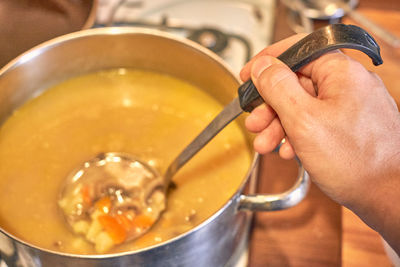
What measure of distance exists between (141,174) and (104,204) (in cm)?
9

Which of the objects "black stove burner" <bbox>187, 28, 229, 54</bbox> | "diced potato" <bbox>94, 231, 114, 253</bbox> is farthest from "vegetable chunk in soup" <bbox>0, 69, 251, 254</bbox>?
"black stove burner" <bbox>187, 28, 229, 54</bbox>

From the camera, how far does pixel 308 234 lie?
2.50 feet

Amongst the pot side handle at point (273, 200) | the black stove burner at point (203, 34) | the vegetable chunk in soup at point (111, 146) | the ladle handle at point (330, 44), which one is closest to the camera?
the ladle handle at point (330, 44)

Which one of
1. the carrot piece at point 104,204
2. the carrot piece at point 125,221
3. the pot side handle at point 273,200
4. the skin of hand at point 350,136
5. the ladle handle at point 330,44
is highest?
the ladle handle at point 330,44

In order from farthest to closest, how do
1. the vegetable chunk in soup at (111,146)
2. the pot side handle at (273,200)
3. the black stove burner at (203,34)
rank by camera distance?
the black stove burner at (203,34) < the vegetable chunk in soup at (111,146) < the pot side handle at (273,200)

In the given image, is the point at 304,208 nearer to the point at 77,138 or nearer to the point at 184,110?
the point at 184,110

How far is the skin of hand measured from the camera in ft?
1.66

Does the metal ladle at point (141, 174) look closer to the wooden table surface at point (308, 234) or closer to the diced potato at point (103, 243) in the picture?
the diced potato at point (103, 243)

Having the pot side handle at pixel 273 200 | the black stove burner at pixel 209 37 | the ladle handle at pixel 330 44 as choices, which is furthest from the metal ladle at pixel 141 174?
the black stove burner at pixel 209 37

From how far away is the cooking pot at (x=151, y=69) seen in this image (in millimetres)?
554

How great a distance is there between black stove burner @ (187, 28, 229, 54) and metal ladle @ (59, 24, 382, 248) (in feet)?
1.10

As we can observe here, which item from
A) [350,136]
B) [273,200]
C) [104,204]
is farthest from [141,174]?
[350,136]

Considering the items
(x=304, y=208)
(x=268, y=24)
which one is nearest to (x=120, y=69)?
(x=268, y=24)

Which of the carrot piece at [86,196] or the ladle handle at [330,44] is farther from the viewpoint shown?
the carrot piece at [86,196]
